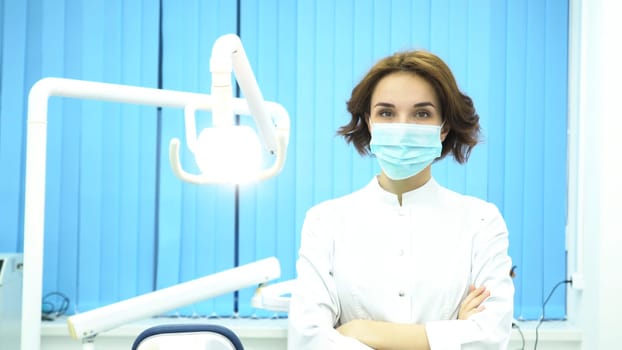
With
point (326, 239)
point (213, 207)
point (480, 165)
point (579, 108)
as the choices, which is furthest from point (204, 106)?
point (579, 108)

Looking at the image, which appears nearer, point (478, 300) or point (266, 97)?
point (478, 300)

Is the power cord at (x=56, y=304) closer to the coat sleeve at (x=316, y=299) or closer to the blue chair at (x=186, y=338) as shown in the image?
the blue chair at (x=186, y=338)

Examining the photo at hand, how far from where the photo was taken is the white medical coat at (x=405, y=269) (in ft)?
4.62

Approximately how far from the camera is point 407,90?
1.47 metres

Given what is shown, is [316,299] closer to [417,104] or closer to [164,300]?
[164,300]

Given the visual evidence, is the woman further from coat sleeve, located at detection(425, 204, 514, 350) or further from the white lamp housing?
the white lamp housing

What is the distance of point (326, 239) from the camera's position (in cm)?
153

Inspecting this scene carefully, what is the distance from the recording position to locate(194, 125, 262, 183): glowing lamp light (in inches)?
40.3

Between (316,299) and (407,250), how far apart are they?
0.24 m

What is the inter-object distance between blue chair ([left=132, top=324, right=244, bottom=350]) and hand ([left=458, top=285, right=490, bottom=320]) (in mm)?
527

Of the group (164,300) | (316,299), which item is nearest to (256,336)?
(164,300)

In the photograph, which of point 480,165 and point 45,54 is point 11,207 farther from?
point 480,165

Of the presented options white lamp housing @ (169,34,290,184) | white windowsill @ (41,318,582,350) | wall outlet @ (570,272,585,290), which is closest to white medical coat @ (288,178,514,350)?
white lamp housing @ (169,34,290,184)

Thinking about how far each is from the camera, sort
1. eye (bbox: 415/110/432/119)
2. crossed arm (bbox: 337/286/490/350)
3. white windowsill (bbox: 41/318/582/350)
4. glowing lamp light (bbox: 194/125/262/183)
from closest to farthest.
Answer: glowing lamp light (bbox: 194/125/262/183) < crossed arm (bbox: 337/286/490/350) < eye (bbox: 415/110/432/119) < white windowsill (bbox: 41/318/582/350)
